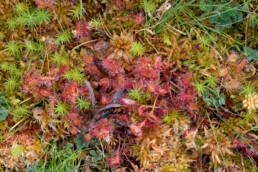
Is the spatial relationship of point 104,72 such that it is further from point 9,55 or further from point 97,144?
point 9,55

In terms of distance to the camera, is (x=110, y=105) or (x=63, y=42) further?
(x=63, y=42)

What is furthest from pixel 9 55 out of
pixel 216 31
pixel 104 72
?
pixel 216 31

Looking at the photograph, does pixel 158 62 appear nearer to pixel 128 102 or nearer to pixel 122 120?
pixel 128 102

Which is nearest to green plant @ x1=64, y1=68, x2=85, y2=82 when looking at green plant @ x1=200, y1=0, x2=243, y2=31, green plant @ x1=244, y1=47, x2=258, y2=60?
green plant @ x1=200, y1=0, x2=243, y2=31

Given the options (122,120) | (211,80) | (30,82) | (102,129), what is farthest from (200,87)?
(30,82)

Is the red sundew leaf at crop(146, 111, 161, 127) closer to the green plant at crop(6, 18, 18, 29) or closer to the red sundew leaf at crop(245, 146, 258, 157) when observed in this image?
the red sundew leaf at crop(245, 146, 258, 157)

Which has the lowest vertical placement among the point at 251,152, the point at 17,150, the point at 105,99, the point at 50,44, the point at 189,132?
the point at 251,152
